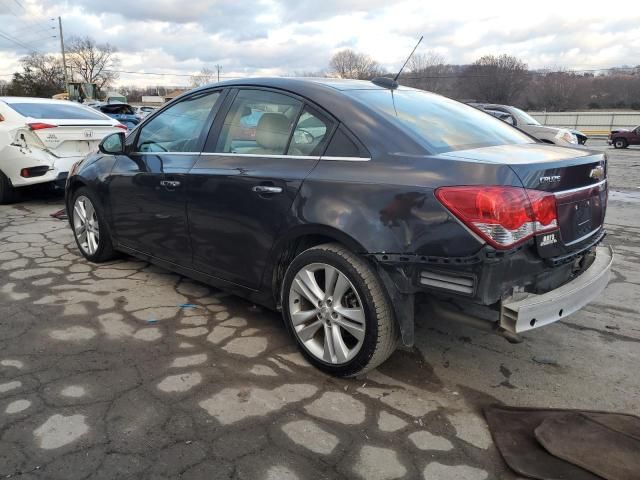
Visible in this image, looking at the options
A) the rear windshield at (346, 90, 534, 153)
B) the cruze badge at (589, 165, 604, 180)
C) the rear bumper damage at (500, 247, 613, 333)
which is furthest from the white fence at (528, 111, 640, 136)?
the rear bumper damage at (500, 247, 613, 333)

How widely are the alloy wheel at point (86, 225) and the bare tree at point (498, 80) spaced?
47.4 meters

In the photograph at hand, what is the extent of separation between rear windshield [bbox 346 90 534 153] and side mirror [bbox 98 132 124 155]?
2.22m

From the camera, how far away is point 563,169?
8.40 feet

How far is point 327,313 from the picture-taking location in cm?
290

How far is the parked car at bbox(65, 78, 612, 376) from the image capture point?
2404 mm

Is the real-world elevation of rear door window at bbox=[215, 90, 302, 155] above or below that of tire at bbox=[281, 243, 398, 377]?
above

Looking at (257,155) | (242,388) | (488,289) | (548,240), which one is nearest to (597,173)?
(548,240)

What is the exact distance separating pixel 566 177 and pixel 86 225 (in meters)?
4.13

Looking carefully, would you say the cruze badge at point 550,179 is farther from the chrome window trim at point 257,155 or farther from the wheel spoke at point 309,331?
the wheel spoke at point 309,331

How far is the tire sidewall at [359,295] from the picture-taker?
2.67m

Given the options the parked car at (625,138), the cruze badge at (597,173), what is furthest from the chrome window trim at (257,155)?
the parked car at (625,138)

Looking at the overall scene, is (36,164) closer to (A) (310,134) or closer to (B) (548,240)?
(A) (310,134)

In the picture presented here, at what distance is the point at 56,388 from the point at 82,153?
5.29m

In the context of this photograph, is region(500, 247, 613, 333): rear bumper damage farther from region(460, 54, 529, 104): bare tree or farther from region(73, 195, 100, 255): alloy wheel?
region(460, 54, 529, 104): bare tree
